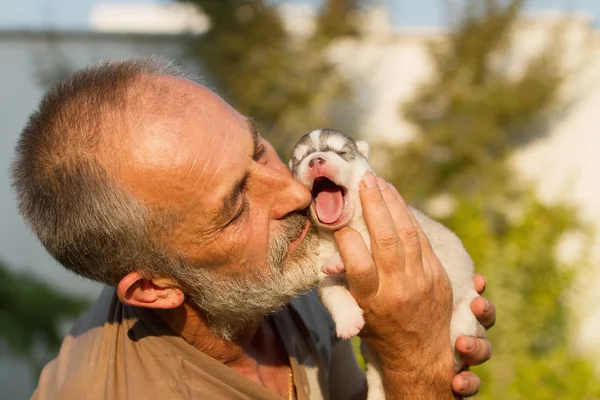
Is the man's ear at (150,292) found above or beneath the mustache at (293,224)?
beneath

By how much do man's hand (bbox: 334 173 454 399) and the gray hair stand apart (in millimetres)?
710

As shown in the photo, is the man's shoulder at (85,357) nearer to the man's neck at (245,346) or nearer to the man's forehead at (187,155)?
the man's neck at (245,346)

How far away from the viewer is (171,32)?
38.6 feet

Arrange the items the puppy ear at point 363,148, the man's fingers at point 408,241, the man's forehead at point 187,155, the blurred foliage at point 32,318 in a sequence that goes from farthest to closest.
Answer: the blurred foliage at point 32,318
the puppy ear at point 363,148
the man's fingers at point 408,241
the man's forehead at point 187,155

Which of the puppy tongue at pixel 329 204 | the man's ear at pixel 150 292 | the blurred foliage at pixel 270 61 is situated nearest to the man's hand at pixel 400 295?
the puppy tongue at pixel 329 204

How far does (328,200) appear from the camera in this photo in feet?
9.64

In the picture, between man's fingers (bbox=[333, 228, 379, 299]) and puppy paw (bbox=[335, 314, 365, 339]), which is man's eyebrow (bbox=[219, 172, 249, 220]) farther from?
puppy paw (bbox=[335, 314, 365, 339])

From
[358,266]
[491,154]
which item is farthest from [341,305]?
[491,154]

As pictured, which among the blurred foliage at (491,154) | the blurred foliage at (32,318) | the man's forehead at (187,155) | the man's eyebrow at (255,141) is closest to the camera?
the man's forehead at (187,155)

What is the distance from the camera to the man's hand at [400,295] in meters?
2.62

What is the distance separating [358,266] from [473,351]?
0.62 m

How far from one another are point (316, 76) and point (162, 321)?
28.0ft

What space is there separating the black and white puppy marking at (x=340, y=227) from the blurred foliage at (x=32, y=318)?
275 inches

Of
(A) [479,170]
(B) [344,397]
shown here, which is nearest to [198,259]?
(B) [344,397]
